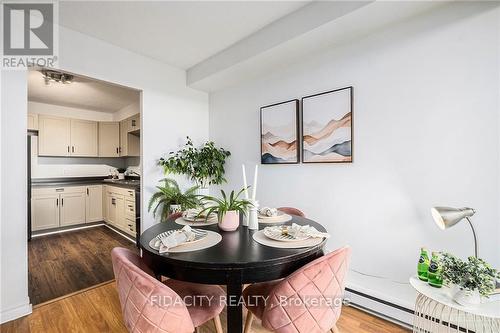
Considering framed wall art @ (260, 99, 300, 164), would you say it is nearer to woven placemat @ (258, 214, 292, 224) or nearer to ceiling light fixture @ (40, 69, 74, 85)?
woven placemat @ (258, 214, 292, 224)

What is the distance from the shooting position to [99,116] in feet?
16.5

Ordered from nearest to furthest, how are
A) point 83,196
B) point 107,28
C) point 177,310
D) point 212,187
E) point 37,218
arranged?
point 177,310 < point 107,28 < point 212,187 < point 37,218 < point 83,196

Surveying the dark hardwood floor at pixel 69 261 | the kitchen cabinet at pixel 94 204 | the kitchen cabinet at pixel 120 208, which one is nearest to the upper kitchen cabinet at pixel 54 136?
the kitchen cabinet at pixel 94 204

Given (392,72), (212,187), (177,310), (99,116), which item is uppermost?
(99,116)

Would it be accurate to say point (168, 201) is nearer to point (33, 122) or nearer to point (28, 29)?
point (28, 29)

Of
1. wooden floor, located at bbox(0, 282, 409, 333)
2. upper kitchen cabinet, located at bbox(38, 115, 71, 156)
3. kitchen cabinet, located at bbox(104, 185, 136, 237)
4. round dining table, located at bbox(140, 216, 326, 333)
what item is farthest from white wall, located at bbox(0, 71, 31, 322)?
upper kitchen cabinet, located at bbox(38, 115, 71, 156)

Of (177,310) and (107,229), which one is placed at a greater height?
(177,310)

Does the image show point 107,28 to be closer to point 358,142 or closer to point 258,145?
point 258,145

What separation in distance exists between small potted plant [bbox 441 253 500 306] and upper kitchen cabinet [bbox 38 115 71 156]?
5.60m

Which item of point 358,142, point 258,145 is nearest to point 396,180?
point 358,142

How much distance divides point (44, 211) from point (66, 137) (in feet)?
4.56

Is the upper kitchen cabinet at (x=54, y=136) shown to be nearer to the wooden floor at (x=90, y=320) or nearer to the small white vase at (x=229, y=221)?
the wooden floor at (x=90, y=320)

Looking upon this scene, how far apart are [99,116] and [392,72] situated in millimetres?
5518

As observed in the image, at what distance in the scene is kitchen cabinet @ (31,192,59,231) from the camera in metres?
3.84
